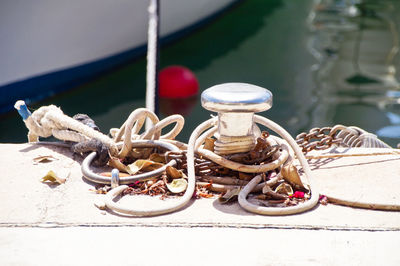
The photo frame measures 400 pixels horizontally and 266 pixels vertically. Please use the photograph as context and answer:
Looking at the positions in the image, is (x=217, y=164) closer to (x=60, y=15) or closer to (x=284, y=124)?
(x=284, y=124)

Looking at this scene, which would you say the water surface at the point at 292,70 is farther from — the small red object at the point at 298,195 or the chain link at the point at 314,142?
the small red object at the point at 298,195

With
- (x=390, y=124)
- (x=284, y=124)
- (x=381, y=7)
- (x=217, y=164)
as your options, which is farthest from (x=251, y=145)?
(x=381, y=7)

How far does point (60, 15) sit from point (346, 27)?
472 cm

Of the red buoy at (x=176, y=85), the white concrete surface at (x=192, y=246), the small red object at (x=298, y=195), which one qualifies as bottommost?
the white concrete surface at (x=192, y=246)

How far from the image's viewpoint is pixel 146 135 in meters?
1.87

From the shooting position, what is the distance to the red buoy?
492 cm

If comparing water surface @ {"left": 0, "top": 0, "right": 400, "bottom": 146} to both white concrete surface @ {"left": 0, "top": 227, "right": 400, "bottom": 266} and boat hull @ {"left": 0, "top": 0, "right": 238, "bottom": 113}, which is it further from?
white concrete surface @ {"left": 0, "top": 227, "right": 400, "bottom": 266}

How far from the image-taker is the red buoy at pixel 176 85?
4.92 metres

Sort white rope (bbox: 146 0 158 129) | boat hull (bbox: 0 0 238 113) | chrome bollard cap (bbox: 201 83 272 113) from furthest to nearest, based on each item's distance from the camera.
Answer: boat hull (bbox: 0 0 238 113), white rope (bbox: 146 0 158 129), chrome bollard cap (bbox: 201 83 272 113)

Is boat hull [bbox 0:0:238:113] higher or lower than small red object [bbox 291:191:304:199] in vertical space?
higher

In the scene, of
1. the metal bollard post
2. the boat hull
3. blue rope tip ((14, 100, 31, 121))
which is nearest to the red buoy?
the boat hull

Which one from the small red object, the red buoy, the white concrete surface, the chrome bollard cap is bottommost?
the white concrete surface

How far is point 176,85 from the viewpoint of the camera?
16.1ft

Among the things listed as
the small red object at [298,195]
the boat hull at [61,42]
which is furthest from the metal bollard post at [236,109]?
the boat hull at [61,42]
